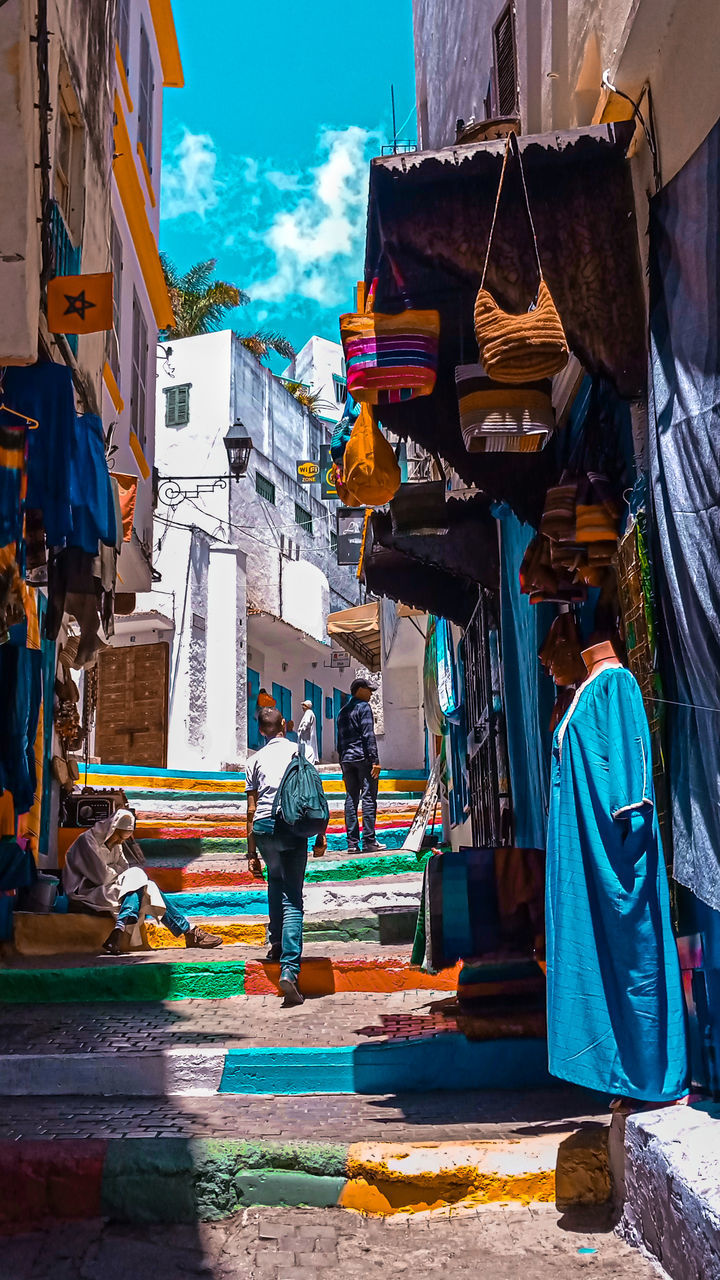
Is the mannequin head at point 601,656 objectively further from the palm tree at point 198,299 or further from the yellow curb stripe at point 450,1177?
the palm tree at point 198,299

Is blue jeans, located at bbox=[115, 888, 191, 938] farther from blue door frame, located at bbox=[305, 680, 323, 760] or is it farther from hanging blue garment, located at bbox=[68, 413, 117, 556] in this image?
blue door frame, located at bbox=[305, 680, 323, 760]

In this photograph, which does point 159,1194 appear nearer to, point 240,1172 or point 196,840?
point 240,1172

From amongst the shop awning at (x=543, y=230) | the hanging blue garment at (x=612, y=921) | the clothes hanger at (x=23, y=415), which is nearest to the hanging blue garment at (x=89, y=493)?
the clothes hanger at (x=23, y=415)

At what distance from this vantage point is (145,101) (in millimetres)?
17172

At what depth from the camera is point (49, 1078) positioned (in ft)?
19.1

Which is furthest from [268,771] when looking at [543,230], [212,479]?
[212,479]

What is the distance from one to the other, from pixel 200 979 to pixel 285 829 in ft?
3.83

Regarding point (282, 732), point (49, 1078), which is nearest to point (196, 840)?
point (282, 732)

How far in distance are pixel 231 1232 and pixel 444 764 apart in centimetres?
1087

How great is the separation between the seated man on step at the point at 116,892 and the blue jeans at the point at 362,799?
4.72 m

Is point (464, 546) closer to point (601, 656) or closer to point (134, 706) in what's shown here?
point (601, 656)

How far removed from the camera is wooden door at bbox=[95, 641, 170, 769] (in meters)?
22.5

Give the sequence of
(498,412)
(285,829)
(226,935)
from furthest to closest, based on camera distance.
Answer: (226,935), (285,829), (498,412)

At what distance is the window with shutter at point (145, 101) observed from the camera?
16.7 meters
